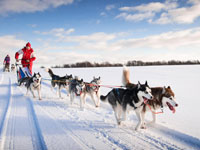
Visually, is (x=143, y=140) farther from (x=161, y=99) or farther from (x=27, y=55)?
(x=27, y=55)

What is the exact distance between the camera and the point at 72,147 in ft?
7.75

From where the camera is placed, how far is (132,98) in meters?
3.20

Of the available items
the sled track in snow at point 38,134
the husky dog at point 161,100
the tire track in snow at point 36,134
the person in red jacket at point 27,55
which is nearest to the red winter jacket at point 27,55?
the person in red jacket at point 27,55

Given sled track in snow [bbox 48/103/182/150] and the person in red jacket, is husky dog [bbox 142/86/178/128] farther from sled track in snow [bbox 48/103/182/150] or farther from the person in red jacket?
the person in red jacket

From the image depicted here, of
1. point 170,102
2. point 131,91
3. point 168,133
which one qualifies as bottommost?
point 168,133

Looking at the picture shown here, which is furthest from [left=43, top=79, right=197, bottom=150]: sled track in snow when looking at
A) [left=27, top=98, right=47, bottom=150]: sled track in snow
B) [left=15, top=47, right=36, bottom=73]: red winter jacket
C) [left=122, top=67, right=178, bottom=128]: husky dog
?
[left=15, top=47, right=36, bottom=73]: red winter jacket

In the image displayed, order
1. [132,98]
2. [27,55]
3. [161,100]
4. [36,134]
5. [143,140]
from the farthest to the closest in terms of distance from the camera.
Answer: [27,55], [161,100], [132,98], [36,134], [143,140]

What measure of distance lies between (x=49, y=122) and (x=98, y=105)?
2077 millimetres

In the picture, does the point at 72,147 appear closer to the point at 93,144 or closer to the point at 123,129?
the point at 93,144

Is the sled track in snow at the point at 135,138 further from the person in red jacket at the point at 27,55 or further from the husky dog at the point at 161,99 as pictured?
the person in red jacket at the point at 27,55

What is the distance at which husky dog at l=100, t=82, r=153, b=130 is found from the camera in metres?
3.05

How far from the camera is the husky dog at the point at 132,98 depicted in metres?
3.05

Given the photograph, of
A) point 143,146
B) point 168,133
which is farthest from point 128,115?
point 143,146

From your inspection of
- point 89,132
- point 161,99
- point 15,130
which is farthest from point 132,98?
point 15,130
